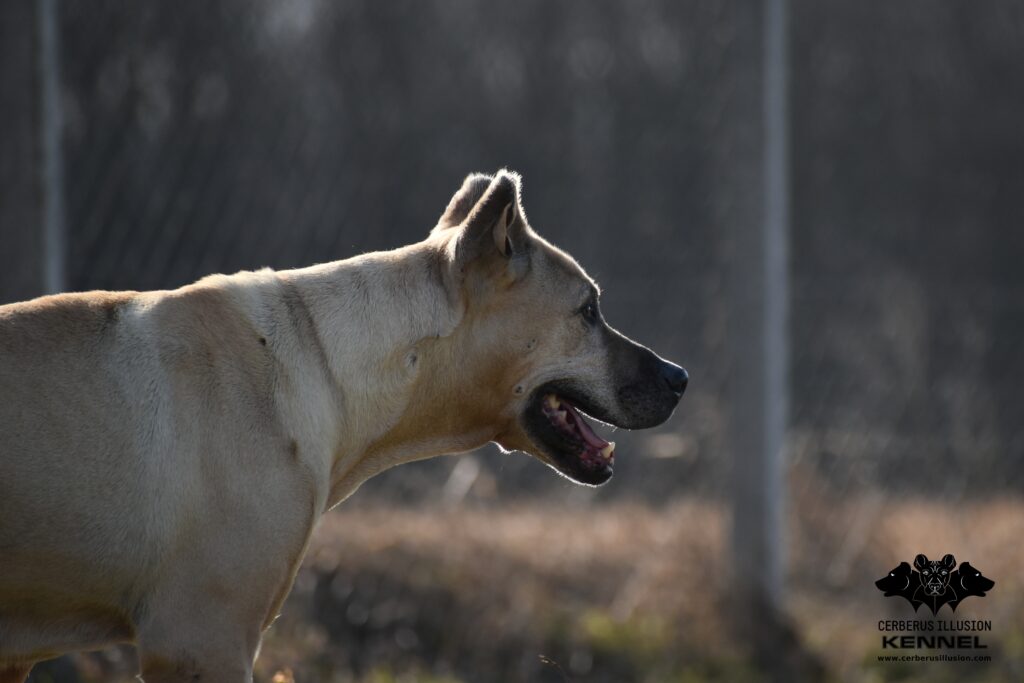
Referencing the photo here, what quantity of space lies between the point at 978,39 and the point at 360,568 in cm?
698

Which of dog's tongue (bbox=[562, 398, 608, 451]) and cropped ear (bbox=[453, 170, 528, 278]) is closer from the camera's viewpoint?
cropped ear (bbox=[453, 170, 528, 278])

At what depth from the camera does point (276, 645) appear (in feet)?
17.3

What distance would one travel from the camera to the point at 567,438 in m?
3.79

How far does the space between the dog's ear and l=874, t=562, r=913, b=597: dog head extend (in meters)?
2.99

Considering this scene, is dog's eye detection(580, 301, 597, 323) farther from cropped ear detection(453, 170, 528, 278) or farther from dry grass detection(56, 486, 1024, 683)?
dry grass detection(56, 486, 1024, 683)

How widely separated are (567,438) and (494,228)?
0.69 m

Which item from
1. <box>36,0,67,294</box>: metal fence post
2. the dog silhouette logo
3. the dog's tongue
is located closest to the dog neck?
the dog's tongue

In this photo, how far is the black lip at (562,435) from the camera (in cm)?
375

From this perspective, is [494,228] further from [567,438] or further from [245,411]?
[245,411]

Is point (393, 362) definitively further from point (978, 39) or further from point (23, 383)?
point (978, 39)

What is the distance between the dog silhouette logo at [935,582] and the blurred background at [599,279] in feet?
2.02

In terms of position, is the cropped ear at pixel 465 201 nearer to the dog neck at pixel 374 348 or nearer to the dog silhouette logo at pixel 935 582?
the dog neck at pixel 374 348

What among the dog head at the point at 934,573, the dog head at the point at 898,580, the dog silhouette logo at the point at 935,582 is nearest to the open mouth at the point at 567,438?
the dog head at the point at 898,580

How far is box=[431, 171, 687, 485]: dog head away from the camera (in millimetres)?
3574
